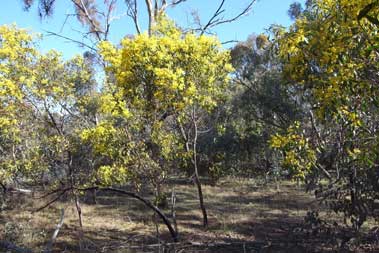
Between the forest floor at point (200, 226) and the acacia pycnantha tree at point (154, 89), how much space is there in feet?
4.27

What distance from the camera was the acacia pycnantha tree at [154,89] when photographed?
19.6 ft

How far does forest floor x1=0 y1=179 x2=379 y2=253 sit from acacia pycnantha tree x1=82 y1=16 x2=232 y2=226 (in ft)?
4.27

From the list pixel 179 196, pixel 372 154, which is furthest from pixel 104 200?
pixel 372 154

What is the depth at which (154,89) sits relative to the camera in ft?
20.3

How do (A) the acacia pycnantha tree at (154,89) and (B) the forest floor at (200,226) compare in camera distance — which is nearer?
(A) the acacia pycnantha tree at (154,89)

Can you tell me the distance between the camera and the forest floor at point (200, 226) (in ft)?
21.4

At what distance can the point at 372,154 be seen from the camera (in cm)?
330

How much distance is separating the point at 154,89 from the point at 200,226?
3712mm

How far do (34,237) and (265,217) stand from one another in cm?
464

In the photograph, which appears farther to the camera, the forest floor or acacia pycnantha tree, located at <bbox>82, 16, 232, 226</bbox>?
the forest floor

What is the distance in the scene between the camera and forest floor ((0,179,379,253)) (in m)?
6.53

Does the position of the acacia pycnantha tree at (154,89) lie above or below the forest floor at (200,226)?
above

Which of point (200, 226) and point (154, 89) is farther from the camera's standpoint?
point (200, 226)

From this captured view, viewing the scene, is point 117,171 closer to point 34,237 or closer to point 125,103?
point 125,103
